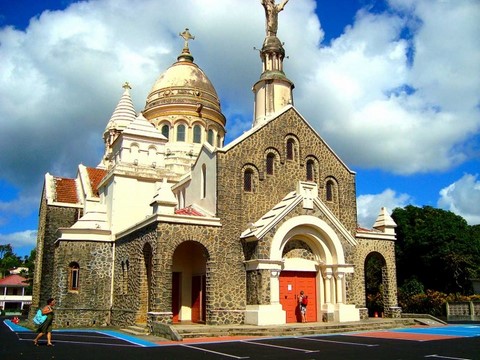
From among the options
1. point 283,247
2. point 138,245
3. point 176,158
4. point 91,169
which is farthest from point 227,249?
point 91,169

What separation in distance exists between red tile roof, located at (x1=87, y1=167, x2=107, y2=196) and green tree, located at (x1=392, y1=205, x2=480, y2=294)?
23676mm

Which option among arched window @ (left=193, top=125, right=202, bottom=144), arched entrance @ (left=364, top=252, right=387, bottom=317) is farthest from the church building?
arched entrance @ (left=364, top=252, right=387, bottom=317)

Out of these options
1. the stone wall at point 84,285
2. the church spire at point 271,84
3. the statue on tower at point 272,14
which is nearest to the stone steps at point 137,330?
the stone wall at point 84,285

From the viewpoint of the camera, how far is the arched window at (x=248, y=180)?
78.7ft

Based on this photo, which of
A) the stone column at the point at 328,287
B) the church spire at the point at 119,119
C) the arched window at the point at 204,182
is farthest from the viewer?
the church spire at the point at 119,119

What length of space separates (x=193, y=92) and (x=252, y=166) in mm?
15899

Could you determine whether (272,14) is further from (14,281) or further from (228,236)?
(14,281)

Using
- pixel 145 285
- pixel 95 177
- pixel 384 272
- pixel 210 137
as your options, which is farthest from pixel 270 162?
pixel 95 177

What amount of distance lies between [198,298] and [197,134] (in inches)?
629

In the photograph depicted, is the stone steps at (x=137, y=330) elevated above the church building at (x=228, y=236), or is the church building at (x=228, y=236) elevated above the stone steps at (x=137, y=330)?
the church building at (x=228, y=236)

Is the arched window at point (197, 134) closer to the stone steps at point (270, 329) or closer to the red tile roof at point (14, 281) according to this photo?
the stone steps at point (270, 329)

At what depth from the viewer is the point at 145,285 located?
22.8m

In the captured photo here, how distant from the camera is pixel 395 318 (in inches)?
977

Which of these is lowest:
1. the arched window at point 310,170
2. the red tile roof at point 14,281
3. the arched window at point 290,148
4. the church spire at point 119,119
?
the red tile roof at point 14,281
